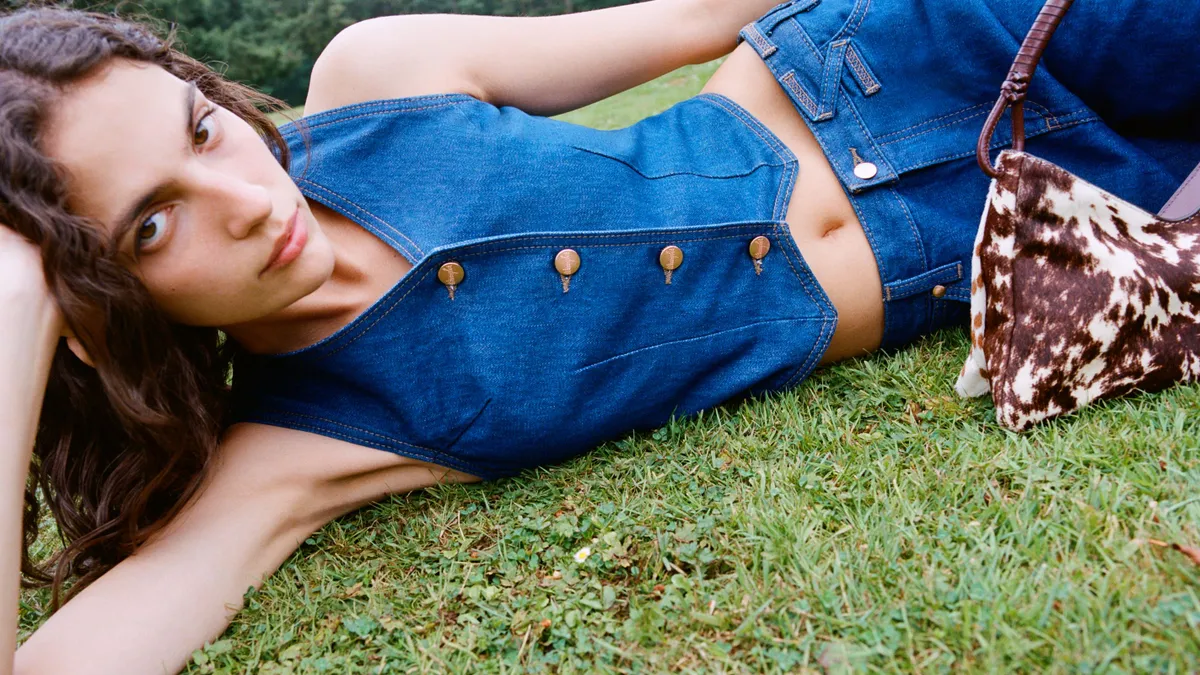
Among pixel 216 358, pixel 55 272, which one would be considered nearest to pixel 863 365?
pixel 216 358

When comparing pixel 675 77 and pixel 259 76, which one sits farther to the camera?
pixel 259 76

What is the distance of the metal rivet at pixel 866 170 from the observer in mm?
2146

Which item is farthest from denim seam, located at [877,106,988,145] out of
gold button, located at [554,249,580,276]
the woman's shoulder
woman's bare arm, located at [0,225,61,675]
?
woman's bare arm, located at [0,225,61,675]

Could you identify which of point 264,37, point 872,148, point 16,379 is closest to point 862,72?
point 872,148

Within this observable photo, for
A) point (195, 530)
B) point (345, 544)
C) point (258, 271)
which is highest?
point (258, 271)

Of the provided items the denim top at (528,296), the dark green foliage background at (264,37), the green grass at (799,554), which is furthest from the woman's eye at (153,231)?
the dark green foliage background at (264,37)

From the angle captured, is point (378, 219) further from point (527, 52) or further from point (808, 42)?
point (808, 42)

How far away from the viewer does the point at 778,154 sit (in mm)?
2201

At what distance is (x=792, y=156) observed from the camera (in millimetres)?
2197

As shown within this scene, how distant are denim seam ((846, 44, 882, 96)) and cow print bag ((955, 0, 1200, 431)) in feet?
1.25

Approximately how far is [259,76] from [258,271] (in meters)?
12.3

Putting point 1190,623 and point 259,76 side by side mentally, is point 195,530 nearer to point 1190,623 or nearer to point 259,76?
point 1190,623

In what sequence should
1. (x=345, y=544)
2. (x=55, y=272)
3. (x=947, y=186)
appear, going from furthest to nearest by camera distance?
(x=947, y=186) < (x=345, y=544) < (x=55, y=272)

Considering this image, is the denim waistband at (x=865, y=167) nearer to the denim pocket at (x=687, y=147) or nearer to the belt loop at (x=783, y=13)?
the belt loop at (x=783, y=13)
